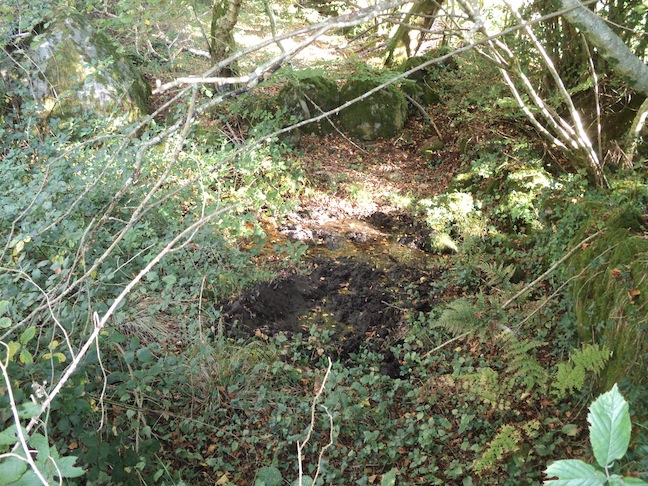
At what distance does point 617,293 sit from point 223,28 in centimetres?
739

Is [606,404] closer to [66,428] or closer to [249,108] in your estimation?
[66,428]

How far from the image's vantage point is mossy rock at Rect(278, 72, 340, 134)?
8.71 meters

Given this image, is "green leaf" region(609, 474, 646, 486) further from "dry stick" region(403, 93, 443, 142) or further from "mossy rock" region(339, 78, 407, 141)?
"mossy rock" region(339, 78, 407, 141)

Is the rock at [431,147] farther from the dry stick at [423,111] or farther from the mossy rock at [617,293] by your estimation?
the mossy rock at [617,293]

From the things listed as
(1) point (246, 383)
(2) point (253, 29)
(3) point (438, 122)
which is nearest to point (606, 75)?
(3) point (438, 122)

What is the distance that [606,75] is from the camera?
5.70 m

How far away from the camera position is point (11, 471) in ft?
4.91

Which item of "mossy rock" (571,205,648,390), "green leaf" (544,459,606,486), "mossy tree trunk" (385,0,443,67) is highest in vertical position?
"mossy tree trunk" (385,0,443,67)

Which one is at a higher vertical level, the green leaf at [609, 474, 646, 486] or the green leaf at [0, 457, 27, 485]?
the green leaf at [609, 474, 646, 486]

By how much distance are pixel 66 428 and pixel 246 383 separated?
166 cm

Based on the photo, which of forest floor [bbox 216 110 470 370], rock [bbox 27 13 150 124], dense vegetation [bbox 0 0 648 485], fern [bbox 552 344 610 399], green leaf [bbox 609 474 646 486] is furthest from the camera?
rock [bbox 27 13 150 124]

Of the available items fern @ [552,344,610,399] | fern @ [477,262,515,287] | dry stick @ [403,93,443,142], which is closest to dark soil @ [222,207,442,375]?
fern @ [477,262,515,287]

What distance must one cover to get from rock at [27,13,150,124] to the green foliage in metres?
8.14

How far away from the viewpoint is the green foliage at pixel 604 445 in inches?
30.4
